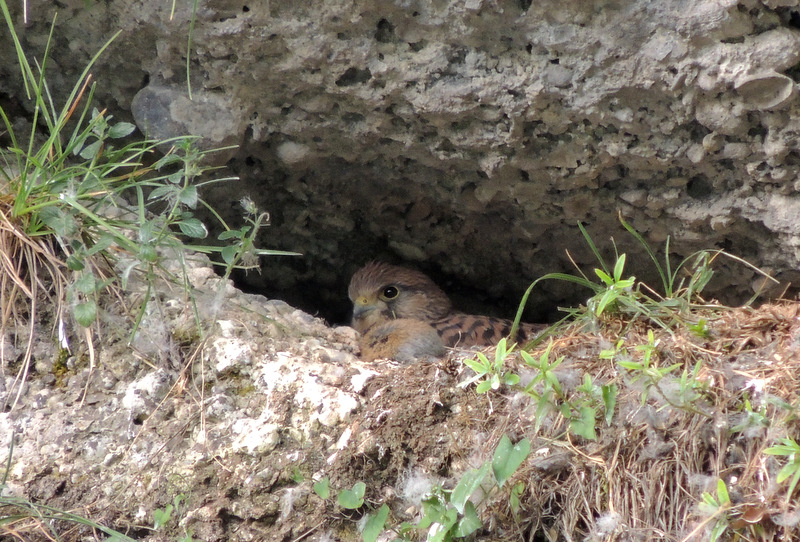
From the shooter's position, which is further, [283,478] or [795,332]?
[795,332]

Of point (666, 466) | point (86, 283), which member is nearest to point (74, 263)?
point (86, 283)

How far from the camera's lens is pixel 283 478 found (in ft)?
7.48

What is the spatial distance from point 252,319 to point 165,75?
1.00m

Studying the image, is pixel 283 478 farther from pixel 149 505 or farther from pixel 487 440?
pixel 487 440

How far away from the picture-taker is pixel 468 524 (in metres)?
2.02

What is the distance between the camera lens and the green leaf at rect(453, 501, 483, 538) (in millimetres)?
2016

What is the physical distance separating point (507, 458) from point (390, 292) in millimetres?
2394

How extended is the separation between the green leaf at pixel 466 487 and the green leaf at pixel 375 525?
21 cm

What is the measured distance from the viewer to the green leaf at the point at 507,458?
6.60ft

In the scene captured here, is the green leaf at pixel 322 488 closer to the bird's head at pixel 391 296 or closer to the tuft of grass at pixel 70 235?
the tuft of grass at pixel 70 235

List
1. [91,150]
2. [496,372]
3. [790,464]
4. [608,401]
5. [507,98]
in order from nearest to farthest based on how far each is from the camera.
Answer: [790,464], [608,401], [496,372], [91,150], [507,98]

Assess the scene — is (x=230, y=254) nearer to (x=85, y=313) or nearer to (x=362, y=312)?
(x=85, y=313)

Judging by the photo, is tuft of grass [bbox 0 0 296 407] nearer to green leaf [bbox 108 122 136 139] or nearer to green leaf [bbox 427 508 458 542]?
green leaf [bbox 108 122 136 139]

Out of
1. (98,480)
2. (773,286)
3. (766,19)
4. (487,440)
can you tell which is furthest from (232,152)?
(773,286)
